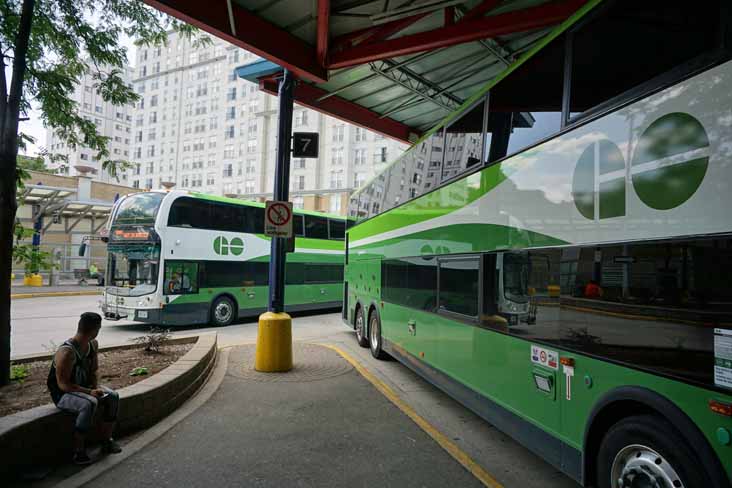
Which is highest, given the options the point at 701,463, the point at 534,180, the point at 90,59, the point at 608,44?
the point at 90,59

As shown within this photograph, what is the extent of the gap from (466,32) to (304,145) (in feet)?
11.6

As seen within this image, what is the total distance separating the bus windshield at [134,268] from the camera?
12.3 m

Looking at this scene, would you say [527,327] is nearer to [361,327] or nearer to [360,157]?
[361,327]

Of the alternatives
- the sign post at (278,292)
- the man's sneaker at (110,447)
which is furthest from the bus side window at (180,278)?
the man's sneaker at (110,447)

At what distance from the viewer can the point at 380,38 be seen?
8.73m

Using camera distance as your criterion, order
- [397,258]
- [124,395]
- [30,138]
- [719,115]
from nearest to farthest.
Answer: [719,115] < [124,395] < [30,138] < [397,258]

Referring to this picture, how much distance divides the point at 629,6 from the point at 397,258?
5460 millimetres

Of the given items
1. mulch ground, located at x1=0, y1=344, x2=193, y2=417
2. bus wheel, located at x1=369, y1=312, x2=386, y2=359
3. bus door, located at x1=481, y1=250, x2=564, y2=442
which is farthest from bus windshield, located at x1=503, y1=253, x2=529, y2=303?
bus wheel, located at x1=369, y1=312, x2=386, y2=359

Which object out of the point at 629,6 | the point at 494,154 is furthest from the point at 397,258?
the point at 629,6

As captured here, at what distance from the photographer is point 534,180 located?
13.2 ft

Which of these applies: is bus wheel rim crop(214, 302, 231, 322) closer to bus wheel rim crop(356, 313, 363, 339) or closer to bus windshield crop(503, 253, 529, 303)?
bus wheel rim crop(356, 313, 363, 339)

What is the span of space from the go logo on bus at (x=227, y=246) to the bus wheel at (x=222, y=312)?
1.46 metres

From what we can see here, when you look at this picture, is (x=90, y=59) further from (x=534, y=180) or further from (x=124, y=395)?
(x=534, y=180)

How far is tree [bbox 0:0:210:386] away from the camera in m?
5.34
